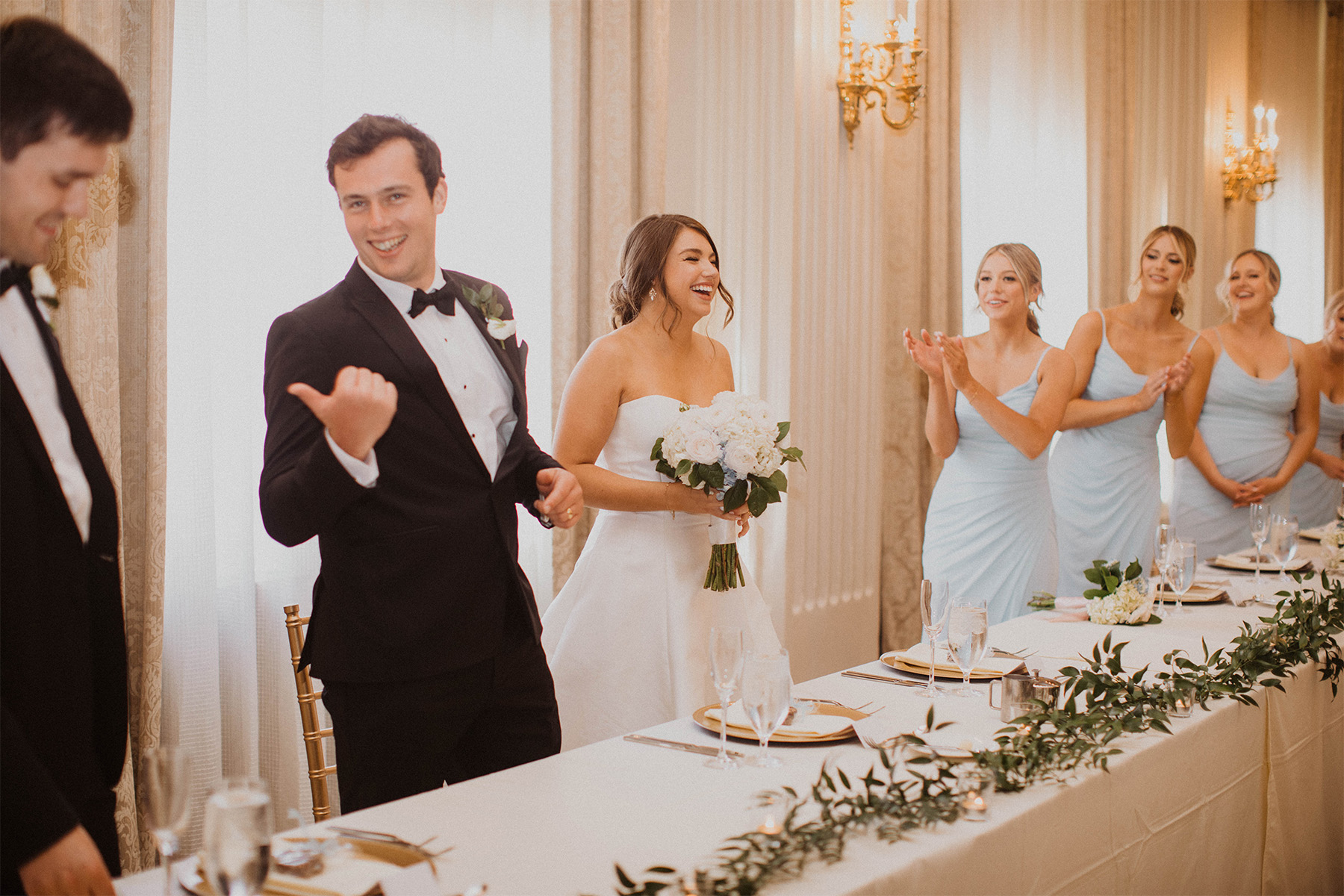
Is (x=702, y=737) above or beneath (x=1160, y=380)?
beneath

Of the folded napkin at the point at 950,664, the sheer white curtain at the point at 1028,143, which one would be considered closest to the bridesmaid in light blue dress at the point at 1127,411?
the sheer white curtain at the point at 1028,143

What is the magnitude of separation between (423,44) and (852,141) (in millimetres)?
2203

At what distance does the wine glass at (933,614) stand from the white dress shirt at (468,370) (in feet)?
2.66

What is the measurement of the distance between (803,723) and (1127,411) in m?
3.05

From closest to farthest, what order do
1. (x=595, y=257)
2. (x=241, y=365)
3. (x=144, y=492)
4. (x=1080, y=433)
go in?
(x=144, y=492)
(x=241, y=365)
(x=595, y=257)
(x=1080, y=433)

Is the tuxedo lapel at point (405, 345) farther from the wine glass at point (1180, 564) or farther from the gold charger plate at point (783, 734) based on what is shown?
the wine glass at point (1180, 564)

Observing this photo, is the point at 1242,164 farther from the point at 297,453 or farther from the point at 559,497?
the point at 297,453

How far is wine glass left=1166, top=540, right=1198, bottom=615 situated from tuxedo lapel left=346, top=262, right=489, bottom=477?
5.73 feet

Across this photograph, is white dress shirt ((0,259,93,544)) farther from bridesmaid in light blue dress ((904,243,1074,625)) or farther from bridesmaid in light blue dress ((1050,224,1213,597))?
bridesmaid in light blue dress ((1050,224,1213,597))

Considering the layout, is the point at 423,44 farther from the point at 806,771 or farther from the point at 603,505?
the point at 806,771

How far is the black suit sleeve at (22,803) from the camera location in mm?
1068

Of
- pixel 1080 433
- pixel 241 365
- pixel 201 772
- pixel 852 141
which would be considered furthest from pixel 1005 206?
pixel 201 772

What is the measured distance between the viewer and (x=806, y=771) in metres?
1.59

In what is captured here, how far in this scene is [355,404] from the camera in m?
1.54
